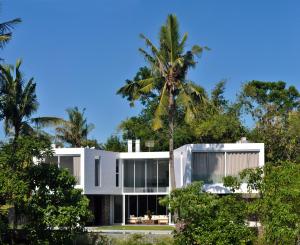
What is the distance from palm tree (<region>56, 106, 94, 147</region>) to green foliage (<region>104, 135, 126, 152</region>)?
3096mm

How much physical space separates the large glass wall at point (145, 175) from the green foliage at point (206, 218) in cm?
2225

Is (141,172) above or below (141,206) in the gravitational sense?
above

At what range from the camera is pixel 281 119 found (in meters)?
47.9

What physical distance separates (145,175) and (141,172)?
36cm

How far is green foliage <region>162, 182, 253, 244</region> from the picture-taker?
20891mm

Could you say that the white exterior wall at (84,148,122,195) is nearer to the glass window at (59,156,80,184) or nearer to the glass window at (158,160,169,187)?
the glass window at (59,156,80,184)

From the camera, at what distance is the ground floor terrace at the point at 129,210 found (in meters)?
43.4

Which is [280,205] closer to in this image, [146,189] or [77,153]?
[77,153]

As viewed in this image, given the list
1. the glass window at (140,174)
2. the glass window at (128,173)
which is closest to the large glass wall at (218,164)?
the glass window at (140,174)

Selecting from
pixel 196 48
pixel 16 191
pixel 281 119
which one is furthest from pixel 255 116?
pixel 16 191

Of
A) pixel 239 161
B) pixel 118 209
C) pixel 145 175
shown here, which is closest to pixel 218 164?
pixel 239 161

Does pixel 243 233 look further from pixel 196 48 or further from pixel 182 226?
pixel 196 48

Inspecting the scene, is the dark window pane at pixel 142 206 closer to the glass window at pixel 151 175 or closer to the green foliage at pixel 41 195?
the glass window at pixel 151 175

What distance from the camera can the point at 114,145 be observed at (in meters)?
60.5
